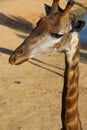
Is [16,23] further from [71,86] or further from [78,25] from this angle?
[78,25]

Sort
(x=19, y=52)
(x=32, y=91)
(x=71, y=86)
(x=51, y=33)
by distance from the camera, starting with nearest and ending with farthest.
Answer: (x=19, y=52), (x=51, y=33), (x=71, y=86), (x=32, y=91)

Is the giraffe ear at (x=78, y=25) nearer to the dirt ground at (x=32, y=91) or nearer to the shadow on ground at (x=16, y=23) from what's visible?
the dirt ground at (x=32, y=91)

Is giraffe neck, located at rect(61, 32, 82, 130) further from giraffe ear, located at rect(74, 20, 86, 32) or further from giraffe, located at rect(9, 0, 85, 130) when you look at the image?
giraffe ear, located at rect(74, 20, 86, 32)

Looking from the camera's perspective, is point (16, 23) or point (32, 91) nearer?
point (32, 91)

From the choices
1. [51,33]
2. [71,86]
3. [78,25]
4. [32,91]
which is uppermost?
[78,25]

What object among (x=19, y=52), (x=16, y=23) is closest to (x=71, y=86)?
(x=19, y=52)

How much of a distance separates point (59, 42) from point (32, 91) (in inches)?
352

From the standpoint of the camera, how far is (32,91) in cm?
1405

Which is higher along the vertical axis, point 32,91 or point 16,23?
point 32,91

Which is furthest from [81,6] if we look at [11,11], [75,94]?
[75,94]

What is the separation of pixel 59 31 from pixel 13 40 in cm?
1513

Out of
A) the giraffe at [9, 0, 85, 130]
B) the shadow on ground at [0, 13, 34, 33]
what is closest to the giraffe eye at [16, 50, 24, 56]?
the giraffe at [9, 0, 85, 130]

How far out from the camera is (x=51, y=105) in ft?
42.6

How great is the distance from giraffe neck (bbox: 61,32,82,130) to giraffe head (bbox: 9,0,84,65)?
0.13m
